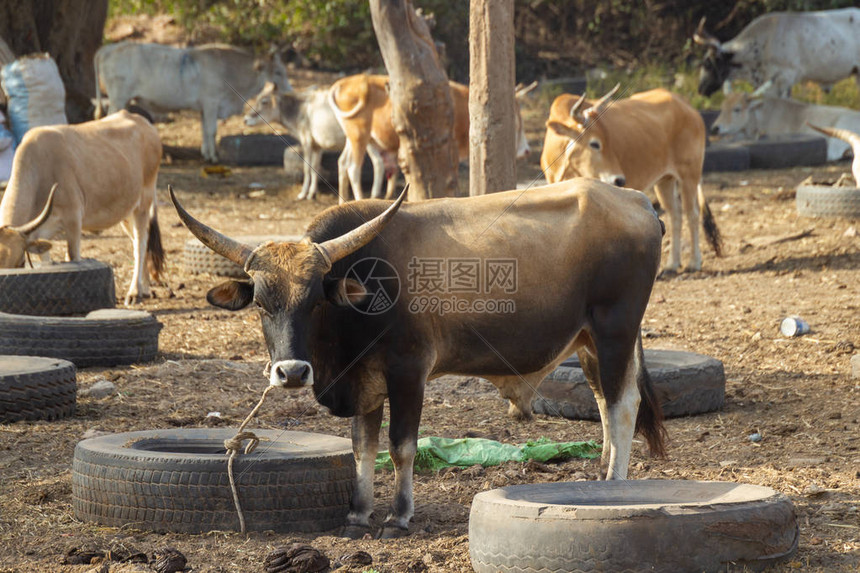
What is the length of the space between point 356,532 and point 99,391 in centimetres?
304

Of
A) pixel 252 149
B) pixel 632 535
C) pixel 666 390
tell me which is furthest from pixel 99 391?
pixel 252 149

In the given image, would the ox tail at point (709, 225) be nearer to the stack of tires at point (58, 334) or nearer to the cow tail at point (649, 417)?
the stack of tires at point (58, 334)

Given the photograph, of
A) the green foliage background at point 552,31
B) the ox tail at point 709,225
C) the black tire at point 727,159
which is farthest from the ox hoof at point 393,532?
the green foliage background at point 552,31

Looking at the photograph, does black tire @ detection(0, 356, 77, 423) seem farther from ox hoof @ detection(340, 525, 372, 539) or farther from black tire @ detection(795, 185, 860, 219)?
black tire @ detection(795, 185, 860, 219)

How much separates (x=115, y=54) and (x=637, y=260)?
16236mm

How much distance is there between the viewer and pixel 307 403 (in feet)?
23.5

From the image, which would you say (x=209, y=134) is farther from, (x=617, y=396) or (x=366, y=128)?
(x=617, y=396)

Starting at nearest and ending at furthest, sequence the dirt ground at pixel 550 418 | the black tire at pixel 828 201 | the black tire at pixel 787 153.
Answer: the dirt ground at pixel 550 418
the black tire at pixel 828 201
the black tire at pixel 787 153

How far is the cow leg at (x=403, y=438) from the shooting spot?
16.1ft

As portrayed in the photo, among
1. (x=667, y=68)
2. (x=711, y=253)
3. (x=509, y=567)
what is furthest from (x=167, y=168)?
(x=509, y=567)

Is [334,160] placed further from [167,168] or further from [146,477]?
[146,477]

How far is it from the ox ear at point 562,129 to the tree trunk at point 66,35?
10614 mm

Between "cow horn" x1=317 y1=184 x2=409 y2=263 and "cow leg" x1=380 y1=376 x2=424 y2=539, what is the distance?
570mm

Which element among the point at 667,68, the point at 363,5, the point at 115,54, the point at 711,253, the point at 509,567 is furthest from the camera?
the point at 667,68
